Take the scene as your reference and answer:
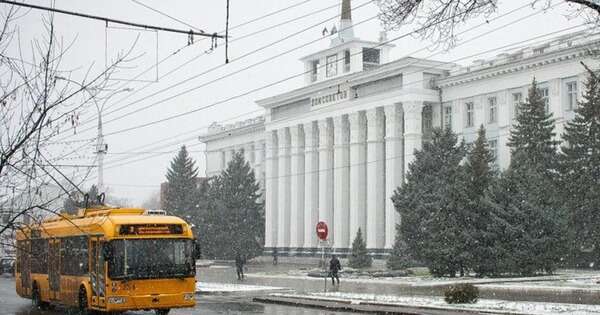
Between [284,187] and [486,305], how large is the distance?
2180 inches

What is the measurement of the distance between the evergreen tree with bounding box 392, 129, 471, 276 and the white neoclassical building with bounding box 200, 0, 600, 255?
616cm

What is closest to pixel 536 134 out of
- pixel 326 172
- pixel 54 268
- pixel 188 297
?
pixel 326 172

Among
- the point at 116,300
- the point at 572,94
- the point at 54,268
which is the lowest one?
the point at 116,300

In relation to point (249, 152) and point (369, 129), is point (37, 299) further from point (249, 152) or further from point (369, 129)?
point (249, 152)

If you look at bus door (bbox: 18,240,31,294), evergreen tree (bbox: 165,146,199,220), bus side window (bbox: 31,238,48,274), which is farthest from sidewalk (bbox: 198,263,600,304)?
evergreen tree (bbox: 165,146,199,220)

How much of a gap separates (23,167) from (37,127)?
1147 mm

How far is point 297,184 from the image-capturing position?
7638 cm

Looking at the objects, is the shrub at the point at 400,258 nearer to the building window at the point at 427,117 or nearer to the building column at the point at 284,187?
the building window at the point at 427,117

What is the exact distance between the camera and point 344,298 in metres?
28.4

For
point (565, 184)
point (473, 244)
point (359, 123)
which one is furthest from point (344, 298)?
point (359, 123)

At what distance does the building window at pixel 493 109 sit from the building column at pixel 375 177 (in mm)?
9094

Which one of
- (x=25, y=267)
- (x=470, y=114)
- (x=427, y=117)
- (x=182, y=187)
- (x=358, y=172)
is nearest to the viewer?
(x=25, y=267)

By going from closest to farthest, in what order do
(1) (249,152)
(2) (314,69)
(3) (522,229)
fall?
(3) (522,229), (2) (314,69), (1) (249,152)

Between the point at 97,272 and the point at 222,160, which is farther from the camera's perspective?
the point at 222,160
